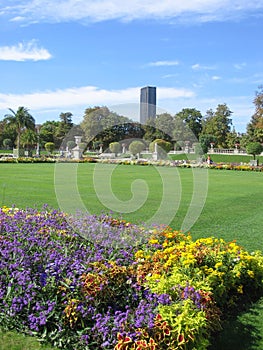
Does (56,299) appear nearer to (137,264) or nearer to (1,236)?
(137,264)

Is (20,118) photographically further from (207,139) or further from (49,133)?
(207,139)

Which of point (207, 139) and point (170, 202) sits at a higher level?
point (207, 139)

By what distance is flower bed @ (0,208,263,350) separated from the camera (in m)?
3.00

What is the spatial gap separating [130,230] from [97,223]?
415 millimetres

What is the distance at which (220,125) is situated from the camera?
203 feet

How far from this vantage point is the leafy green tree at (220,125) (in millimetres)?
61500

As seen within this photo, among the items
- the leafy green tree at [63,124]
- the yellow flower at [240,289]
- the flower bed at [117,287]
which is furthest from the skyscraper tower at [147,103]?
the leafy green tree at [63,124]

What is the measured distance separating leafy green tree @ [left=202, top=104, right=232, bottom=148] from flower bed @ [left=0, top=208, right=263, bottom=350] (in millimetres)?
57645

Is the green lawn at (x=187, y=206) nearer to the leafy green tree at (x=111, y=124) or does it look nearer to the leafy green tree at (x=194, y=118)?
the leafy green tree at (x=111, y=124)

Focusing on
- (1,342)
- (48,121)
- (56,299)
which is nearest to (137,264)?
(56,299)

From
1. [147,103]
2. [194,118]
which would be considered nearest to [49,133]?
[194,118]

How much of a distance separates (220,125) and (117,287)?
60.3 meters

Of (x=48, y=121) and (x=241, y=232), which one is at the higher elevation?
(x=48, y=121)

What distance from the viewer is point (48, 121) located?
74562 millimetres
